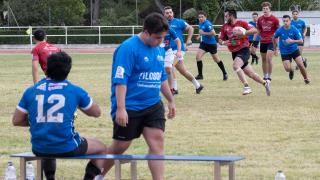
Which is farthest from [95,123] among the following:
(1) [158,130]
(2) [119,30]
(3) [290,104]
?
(2) [119,30]

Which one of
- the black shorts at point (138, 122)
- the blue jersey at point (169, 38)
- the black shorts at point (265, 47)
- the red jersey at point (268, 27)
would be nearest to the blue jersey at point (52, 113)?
the black shorts at point (138, 122)

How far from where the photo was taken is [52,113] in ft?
26.0

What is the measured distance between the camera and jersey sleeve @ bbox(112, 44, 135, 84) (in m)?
8.34

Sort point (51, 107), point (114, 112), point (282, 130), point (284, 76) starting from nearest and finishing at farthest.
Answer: point (51, 107) < point (114, 112) < point (282, 130) < point (284, 76)

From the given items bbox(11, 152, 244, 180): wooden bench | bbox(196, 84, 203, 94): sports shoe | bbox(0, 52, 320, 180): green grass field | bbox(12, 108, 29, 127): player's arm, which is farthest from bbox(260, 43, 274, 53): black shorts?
bbox(12, 108, 29, 127): player's arm

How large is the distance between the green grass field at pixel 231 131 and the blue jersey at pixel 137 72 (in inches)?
53.8

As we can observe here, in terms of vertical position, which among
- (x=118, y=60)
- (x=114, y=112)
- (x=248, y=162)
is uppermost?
(x=118, y=60)

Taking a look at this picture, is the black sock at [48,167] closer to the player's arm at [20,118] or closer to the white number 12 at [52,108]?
the player's arm at [20,118]

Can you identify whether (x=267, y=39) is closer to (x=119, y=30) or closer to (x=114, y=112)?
(x=114, y=112)

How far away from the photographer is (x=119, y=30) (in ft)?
191

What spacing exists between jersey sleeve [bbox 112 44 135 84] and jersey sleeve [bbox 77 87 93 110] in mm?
377

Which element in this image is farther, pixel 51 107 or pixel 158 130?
pixel 158 130

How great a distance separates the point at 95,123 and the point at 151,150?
604cm

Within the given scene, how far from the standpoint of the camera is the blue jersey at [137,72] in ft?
27.5
